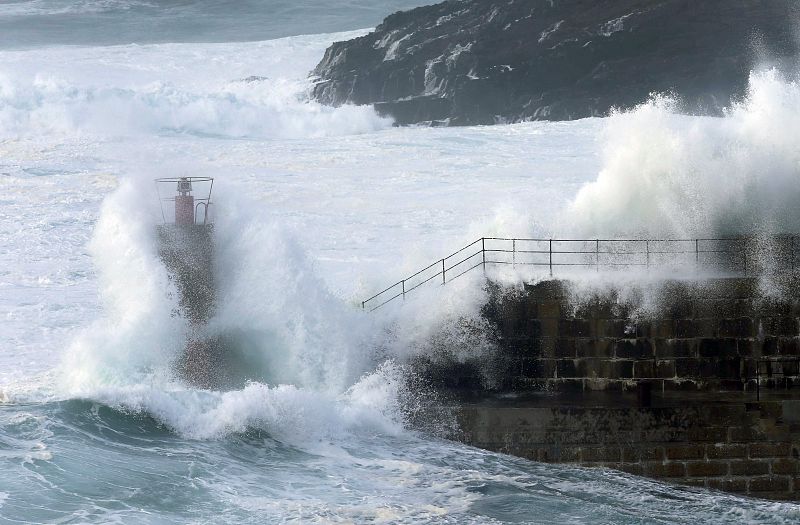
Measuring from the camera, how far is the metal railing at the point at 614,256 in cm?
1481

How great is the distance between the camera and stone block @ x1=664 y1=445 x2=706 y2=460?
1344 centimetres

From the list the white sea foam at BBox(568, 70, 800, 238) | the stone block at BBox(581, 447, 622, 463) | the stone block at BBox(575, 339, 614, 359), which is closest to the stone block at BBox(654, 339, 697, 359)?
the stone block at BBox(575, 339, 614, 359)

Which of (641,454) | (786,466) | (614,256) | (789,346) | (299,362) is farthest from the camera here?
(299,362)

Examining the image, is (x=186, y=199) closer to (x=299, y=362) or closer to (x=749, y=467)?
(x=299, y=362)

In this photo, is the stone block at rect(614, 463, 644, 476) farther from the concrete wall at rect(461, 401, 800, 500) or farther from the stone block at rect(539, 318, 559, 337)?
the stone block at rect(539, 318, 559, 337)

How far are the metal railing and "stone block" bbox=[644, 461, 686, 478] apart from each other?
2413 mm

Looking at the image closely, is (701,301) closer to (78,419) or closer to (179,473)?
(179,473)

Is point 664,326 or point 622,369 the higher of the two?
point 664,326

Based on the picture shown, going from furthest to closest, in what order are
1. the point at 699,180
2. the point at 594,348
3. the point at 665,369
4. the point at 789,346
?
the point at 699,180 → the point at 594,348 → the point at 665,369 → the point at 789,346

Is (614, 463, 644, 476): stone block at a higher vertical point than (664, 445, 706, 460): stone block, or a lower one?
lower

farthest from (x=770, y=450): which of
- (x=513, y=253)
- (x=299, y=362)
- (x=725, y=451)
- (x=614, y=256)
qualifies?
(x=299, y=362)

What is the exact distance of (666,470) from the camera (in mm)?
13445

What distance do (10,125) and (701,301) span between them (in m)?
33.2

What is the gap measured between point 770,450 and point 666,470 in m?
1.08
